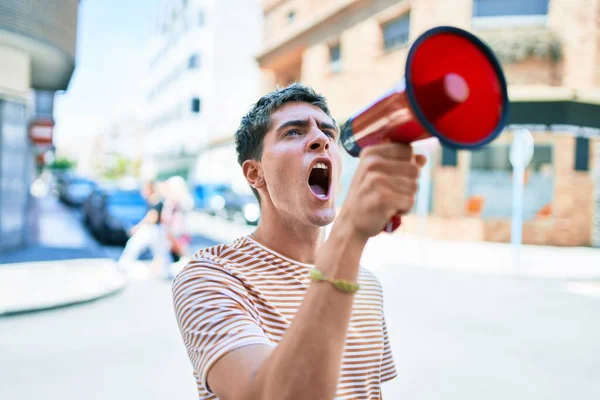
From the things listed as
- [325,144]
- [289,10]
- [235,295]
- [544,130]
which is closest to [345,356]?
[235,295]

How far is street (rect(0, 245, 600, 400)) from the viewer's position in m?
4.55

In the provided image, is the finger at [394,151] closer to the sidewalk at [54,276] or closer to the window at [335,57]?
the sidewalk at [54,276]

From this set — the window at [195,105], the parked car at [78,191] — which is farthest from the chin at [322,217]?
the window at [195,105]

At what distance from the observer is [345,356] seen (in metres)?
1.50

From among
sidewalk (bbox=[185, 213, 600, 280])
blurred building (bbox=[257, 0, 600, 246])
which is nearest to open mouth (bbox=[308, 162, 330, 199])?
sidewalk (bbox=[185, 213, 600, 280])

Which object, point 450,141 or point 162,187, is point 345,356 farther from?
point 162,187

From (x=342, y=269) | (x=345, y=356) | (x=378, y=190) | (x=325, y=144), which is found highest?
(x=325, y=144)

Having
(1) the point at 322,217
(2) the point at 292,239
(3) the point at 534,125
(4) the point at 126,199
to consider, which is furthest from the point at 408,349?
(3) the point at 534,125

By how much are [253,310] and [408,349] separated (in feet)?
15.3

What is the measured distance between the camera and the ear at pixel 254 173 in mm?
1730

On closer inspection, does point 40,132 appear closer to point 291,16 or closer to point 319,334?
point 319,334

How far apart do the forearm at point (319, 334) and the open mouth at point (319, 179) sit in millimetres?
571

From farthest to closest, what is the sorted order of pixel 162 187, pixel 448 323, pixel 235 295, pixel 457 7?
pixel 457 7 → pixel 162 187 → pixel 448 323 → pixel 235 295

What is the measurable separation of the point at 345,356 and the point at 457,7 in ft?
60.2
